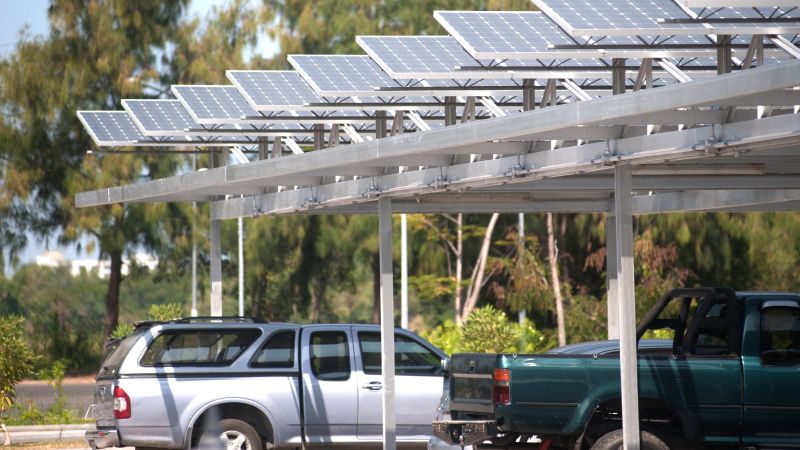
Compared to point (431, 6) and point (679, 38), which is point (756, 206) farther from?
point (431, 6)

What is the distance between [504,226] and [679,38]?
111 ft

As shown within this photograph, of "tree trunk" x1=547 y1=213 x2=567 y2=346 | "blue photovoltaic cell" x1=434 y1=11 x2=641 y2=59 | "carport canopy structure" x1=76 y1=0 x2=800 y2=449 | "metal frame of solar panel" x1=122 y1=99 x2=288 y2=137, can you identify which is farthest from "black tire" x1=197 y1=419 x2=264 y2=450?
"tree trunk" x1=547 y1=213 x2=567 y2=346

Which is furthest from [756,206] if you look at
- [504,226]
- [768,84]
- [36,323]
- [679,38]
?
[36,323]

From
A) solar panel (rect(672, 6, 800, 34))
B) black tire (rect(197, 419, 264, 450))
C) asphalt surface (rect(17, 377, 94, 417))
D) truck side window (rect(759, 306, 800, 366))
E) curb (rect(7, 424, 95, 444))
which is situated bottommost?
asphalt surface (rect(17, 377, 94, 417))

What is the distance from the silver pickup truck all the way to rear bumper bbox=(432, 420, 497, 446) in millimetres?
3469

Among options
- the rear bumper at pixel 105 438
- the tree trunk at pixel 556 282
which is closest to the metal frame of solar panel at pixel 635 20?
the rear bumper at pixel 105 438

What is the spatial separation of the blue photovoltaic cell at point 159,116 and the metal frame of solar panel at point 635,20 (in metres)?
7.81

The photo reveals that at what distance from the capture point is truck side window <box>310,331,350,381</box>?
16.2 m

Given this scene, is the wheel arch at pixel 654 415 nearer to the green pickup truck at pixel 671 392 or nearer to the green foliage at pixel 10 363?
the green pickup truck at pixel 671 392

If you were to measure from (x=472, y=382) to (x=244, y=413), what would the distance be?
13.9ft

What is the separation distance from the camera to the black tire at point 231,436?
15.6 metres

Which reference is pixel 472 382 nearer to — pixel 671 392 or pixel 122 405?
pixel 671 392

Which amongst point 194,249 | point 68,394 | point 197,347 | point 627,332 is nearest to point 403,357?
point 197,347

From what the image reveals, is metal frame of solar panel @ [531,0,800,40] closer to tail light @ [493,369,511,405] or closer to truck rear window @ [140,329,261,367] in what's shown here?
tail light @ [493,369,511,405]
